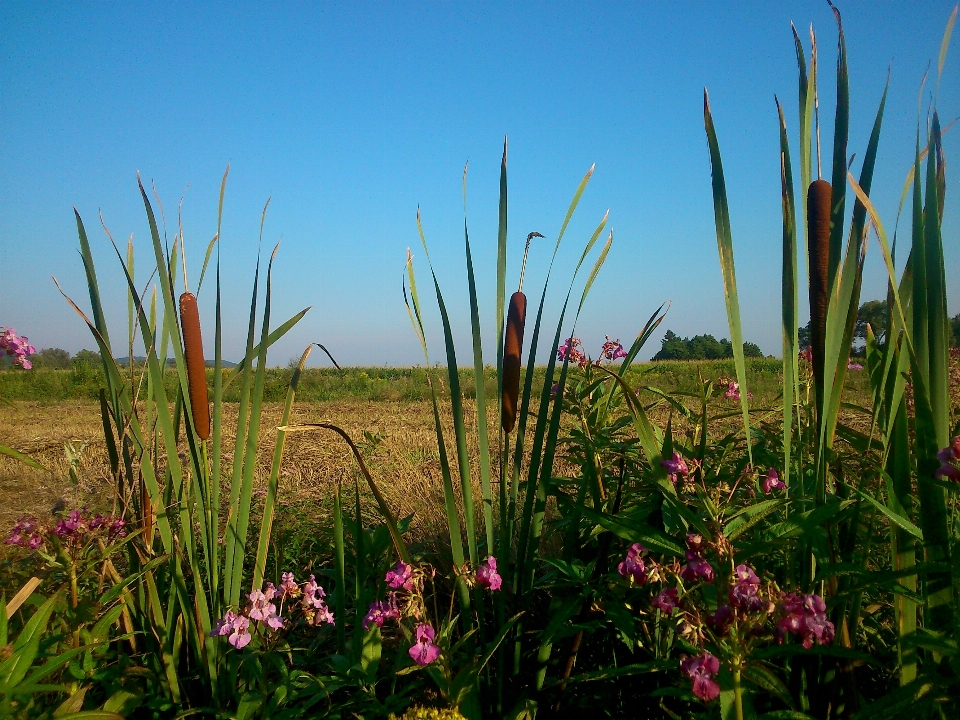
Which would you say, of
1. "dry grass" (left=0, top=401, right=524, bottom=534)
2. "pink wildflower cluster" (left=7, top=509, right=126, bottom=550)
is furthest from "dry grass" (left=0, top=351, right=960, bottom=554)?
"pink wildflower cluster" (left=7, top=509, right=126, bottom=550)

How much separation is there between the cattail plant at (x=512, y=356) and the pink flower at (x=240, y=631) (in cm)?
55

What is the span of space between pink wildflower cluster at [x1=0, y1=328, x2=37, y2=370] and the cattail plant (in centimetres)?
178

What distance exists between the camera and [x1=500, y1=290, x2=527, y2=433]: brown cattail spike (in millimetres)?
1188

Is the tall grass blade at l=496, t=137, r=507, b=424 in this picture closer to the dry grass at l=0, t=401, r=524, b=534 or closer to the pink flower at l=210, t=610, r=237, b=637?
the dry grass at l=0, t=401, r=524, b=534

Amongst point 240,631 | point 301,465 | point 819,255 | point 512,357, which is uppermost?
point 819,255

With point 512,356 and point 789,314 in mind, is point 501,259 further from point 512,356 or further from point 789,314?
point 789,314

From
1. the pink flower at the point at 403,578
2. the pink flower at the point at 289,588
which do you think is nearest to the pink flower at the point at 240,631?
the pink flower at the point at 289,588

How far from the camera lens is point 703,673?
77 cm

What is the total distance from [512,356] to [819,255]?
0.52 meters

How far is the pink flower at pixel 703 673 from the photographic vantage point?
2.49 ft

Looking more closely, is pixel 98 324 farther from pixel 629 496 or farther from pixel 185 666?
pixel 629 496

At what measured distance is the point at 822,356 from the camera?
95cm

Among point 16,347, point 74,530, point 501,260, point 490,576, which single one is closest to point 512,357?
point 501,260

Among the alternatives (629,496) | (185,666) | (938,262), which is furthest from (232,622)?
(938,262)
